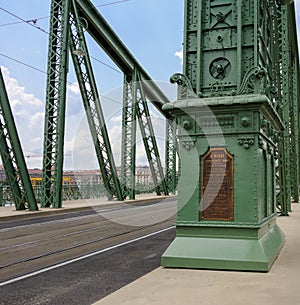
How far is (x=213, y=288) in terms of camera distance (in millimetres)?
5895

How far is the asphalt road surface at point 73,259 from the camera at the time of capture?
6.35m

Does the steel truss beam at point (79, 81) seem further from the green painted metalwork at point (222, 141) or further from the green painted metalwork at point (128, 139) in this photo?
the green painted metalwork at point (222, 141)

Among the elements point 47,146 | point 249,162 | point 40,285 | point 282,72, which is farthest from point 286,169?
point 40,285

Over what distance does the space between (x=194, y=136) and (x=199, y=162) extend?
18.0 inches

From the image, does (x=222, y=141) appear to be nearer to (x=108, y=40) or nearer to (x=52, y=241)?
(x=52, y=241)

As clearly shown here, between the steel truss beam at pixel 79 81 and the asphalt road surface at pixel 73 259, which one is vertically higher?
the steel truss beam at pixel 79 81

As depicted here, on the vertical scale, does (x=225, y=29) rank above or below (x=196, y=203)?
above

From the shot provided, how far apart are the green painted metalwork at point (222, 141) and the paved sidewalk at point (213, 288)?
345 millimetres

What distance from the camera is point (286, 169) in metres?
20.1

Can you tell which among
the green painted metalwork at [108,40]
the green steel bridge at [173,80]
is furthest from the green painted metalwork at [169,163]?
the green painted metalwork at [108,40]

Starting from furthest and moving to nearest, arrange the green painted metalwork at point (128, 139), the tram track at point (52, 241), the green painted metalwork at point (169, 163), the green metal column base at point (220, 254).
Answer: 1. the green painted metalwork at point (169, 163)
2. the green painted metalwork at point (128, 139)
3. the tram track at point (52, 241)
4. the green metal column base at point (220, 254)

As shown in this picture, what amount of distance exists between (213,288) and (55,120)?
18779 millimetres

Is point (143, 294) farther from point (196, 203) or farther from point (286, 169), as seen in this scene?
point (286, 169)

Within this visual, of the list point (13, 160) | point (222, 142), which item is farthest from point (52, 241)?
point (13, 160)
